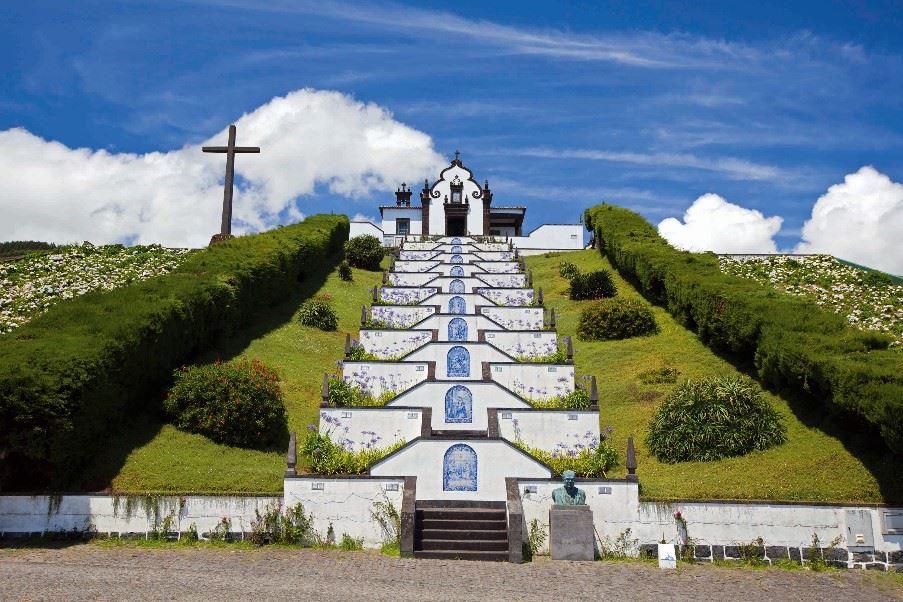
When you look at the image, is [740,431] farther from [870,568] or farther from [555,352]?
[555,352]

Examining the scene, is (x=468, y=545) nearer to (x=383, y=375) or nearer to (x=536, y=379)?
(x=536, y=379)

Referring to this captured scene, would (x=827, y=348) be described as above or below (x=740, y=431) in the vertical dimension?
above

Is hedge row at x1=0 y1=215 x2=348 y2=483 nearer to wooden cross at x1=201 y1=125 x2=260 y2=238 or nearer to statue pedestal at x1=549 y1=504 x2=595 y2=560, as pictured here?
wooden cross at x1=201 y1=125 x2=260 y2=238

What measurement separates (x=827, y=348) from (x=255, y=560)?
14.0 metres

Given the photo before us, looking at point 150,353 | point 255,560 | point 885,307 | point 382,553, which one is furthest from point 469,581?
point 885,307

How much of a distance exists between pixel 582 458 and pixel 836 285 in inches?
785

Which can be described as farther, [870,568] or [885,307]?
[885,307]

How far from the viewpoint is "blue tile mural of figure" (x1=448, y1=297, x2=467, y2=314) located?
31234 mm

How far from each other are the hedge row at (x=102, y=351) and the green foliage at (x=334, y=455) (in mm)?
4232

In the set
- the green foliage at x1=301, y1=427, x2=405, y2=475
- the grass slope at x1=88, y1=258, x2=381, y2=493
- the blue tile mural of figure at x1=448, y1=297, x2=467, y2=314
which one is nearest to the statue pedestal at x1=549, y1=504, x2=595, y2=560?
the green foliage at x1=301, y1=427, x2=405, y2=475

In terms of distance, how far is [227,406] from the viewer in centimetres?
1938

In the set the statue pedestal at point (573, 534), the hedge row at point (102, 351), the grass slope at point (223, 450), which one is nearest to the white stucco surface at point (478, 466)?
the statue pedestal at point (573, 534)

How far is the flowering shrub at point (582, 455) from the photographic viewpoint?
737 inches

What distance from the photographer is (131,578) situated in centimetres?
→ 1279
